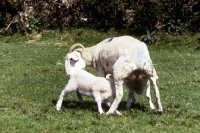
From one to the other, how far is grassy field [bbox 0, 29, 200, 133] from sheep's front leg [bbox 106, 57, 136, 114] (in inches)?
9.6

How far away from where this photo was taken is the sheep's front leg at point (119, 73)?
8.05 meters

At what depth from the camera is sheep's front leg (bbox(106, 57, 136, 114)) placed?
805 cm

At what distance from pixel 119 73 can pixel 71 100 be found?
→ 2065 millimetres

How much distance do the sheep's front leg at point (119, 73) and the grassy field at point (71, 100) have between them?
0.24m

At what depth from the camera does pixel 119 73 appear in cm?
808

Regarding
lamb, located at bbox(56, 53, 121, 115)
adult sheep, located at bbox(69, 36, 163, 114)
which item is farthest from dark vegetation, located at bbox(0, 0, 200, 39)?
lamb, located at bbox(56, 53, 121, 115)

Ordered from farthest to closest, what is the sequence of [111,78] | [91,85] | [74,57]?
[74,57] → [111,78] → [91,85]

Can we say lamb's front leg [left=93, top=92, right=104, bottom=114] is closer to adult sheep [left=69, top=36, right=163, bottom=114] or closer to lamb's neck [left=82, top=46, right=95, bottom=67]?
adult sheep [left=69, top=36, right=163, bottom=114]

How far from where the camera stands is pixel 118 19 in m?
22.0

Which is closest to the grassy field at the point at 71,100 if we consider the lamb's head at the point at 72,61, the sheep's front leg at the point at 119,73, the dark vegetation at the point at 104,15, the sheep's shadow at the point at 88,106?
the sheep's shadow at the point at 88,106

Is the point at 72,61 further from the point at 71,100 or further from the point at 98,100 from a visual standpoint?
the point at 98,100

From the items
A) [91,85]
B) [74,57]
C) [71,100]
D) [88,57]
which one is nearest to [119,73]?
[91,85]

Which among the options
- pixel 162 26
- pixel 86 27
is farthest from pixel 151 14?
pixel 86 27

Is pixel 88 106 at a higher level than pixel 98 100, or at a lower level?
lower
